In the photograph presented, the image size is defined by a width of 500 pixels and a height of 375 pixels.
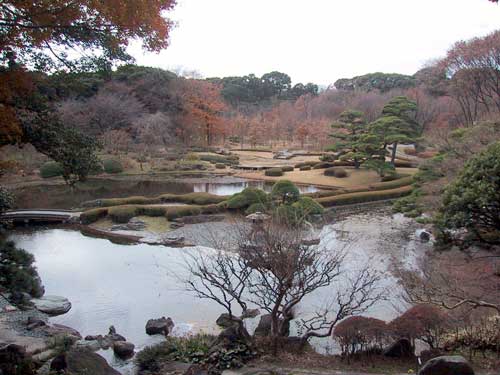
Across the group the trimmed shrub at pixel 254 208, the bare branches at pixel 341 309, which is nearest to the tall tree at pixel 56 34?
the bare branches at pixel 341 309

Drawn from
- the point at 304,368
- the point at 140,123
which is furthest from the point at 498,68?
the point at 304,368

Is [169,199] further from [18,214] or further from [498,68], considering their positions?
[498,68]

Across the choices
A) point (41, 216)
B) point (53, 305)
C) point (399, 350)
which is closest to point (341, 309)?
point (399, 350)

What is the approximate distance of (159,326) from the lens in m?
9.85

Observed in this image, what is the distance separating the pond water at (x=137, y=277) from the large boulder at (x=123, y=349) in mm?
154

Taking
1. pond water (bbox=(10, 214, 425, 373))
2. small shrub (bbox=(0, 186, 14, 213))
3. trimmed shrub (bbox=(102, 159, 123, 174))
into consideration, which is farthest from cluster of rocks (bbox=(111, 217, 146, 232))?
trimmed shrub (bbox=(102, 159, 123, 174))

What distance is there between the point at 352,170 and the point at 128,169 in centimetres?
1702

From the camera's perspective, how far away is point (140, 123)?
123ft

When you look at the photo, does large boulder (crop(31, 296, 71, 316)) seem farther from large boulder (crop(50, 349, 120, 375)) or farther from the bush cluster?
the bush cluster

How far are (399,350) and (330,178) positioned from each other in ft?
72.8

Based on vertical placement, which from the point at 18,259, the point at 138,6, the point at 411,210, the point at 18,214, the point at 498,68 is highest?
the point at 498,68

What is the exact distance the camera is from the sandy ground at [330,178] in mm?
28105

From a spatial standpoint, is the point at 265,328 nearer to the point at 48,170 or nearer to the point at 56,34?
the point at 56,34

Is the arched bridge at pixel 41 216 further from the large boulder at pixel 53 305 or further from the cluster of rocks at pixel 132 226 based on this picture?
the large boulder at pixel 53 305
